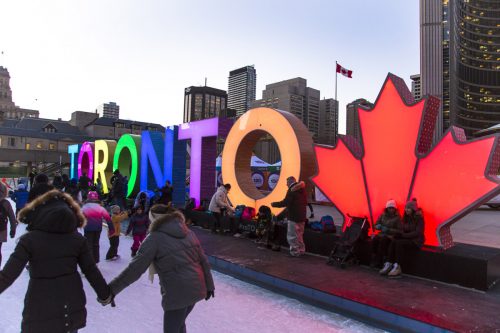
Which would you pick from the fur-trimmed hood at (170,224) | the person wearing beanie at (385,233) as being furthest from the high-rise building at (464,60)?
the fur-trimmed hood at (170,224)

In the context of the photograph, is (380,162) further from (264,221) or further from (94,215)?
(94,215)

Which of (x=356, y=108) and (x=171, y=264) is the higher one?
(x=356, y=108)

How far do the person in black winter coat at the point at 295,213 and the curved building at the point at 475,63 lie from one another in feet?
356

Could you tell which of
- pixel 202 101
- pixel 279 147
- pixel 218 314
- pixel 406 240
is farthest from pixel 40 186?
pixel 202 101

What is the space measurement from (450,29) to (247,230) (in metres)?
114

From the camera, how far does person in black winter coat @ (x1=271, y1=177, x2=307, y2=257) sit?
722cm

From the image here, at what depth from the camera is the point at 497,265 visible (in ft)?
19.1

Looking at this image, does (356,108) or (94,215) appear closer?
(94,215)

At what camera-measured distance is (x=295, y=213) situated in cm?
720

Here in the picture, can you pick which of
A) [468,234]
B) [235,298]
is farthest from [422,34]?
[235,298]

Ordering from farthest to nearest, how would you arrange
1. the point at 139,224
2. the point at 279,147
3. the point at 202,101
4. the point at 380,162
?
1. the point at 202,101
2. the point at 279,147
3. the point at 380,162
4. the point at 139,224

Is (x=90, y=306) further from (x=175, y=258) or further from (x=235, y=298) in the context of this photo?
(x=175, y=258)

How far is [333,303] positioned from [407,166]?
325cm

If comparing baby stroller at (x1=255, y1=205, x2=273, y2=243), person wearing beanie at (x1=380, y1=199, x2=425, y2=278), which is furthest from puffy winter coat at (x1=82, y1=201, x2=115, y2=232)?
person wearing beanie at (x1=380, y1=199, x2=425, y2=278)
